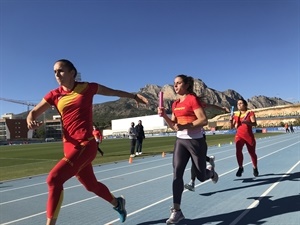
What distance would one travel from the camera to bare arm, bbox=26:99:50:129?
388 centimetres

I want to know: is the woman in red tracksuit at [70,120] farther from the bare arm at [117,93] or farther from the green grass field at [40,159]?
the green grass field at [40,159]

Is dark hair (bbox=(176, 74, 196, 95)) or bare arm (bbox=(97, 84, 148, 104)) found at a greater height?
dark hair (bbox=(176, 74, 196, 95))

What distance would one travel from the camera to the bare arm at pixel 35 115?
153 inches

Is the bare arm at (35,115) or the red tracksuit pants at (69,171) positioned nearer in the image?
the red tracksuit pants at (69,171)

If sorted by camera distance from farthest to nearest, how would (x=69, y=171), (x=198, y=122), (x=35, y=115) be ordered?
(x=198, y=122) → (x=35, y=115) → (x=69, y=171)

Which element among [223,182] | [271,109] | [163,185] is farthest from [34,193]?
[271,109]

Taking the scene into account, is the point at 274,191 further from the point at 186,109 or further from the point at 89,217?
the point at 89,217

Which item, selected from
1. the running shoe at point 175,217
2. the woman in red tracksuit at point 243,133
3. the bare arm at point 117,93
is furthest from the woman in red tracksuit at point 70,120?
the woman in red tracksuit at point 243,133

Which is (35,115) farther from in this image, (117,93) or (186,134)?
(186,134)

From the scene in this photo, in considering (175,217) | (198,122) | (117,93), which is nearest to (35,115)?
(117,93)

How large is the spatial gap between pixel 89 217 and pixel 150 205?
1143 millimetres

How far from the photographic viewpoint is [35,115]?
3975 millimetres

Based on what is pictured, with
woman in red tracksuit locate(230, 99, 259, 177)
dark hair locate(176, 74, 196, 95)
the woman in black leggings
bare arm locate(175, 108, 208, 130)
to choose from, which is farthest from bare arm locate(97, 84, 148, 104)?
woman in red tracksuit locate(230, 99, 259, 177)

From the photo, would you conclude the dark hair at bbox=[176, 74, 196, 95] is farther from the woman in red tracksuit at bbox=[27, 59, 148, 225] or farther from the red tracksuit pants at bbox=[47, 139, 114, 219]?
the red tracksuit pants at bbox=[47, 139, 114, 219]
